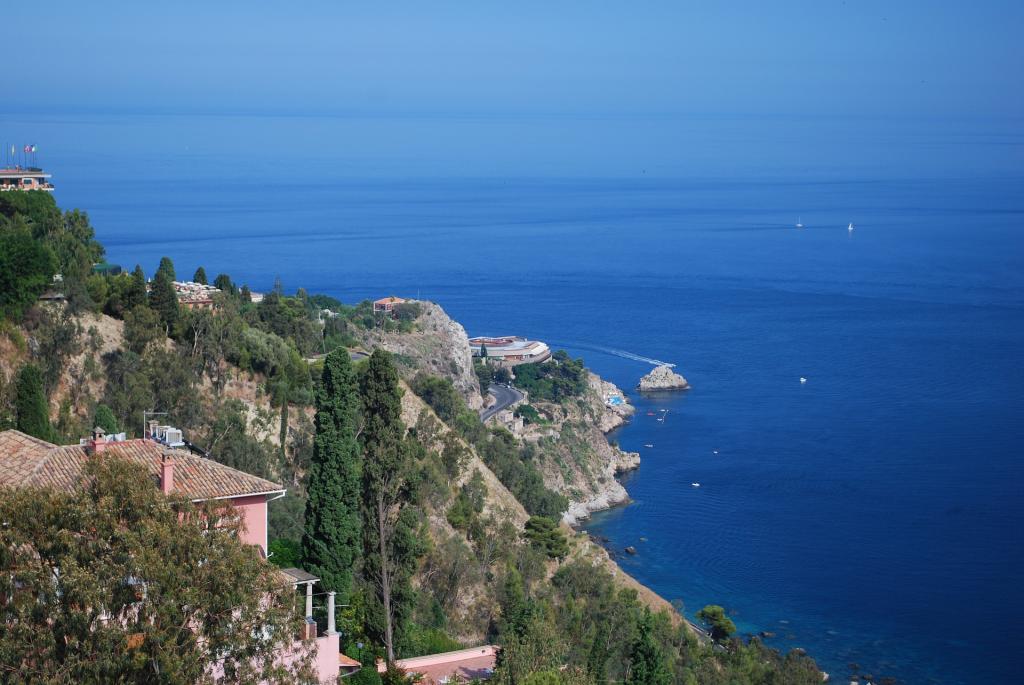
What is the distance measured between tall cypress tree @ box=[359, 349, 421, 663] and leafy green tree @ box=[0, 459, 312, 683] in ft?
27.8

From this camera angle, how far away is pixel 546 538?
26.1m

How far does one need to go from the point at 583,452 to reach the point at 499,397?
5.99 m

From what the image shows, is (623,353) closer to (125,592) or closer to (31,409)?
(31,409)

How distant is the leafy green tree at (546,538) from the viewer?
25.9m

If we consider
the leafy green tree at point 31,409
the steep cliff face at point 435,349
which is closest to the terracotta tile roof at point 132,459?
the leafy green tree at point 31,409

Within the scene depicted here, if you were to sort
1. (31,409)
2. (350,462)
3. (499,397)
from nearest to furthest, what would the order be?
1. (350,462)
2. (31,409)
3. (499,397)

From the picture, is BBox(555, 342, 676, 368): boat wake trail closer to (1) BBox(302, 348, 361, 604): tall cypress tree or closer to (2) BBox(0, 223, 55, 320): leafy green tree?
(2) BBox(0, 223, 55, 320): leafy green tree

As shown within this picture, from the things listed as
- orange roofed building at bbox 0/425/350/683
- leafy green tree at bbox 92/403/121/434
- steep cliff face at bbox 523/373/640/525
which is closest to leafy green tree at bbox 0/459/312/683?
orange roofed building at bbox 0/425/350/683

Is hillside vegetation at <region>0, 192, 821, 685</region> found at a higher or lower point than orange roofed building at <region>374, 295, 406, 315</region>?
lower

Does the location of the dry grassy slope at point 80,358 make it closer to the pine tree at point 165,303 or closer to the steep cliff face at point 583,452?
the pine tree at point 165,303

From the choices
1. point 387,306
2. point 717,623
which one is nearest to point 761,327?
point 387,306

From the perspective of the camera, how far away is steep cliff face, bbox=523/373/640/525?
41219 mm

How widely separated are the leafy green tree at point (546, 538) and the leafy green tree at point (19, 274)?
34.3 feet

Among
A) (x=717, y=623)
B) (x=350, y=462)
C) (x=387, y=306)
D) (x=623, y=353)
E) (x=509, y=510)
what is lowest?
(x=717, y=623)
